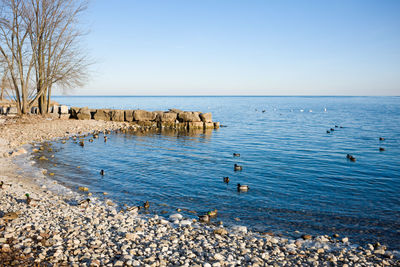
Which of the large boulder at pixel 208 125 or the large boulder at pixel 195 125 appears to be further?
the large boulder at pixel 208 125

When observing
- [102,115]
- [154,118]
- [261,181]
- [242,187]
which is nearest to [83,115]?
[102,115]

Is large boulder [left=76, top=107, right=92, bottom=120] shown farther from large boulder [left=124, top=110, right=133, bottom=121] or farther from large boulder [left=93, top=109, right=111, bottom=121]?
large boulder [left=124, top=110, right=133, bottom=121]

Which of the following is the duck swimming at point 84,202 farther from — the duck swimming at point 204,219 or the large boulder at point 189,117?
the large boulder at point 189,117

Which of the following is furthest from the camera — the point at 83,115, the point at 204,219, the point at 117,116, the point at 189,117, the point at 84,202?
the point at 117,116

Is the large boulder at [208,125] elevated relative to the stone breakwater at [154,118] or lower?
lower

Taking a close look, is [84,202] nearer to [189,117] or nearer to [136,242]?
[136,242]

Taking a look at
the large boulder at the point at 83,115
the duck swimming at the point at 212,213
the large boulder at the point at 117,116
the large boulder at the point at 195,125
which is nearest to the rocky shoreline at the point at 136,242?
the duck swimming at the point at 212,213

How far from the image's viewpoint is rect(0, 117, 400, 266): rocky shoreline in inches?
274

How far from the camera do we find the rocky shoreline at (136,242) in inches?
274

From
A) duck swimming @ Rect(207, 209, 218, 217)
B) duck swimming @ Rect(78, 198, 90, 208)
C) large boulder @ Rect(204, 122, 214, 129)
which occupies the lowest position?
duck swimming @ Rect(207, 209, 218, 217)

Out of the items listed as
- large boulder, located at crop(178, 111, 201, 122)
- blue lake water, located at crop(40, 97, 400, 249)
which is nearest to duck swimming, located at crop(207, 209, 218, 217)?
blue lake water, located at crop(40, 97, 400, 249)

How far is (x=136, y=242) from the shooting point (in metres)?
7.96

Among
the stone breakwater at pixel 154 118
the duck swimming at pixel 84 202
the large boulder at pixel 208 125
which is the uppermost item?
the stone breakwater at pixel 154 118

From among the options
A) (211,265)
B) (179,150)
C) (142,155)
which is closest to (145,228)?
(211,265)
